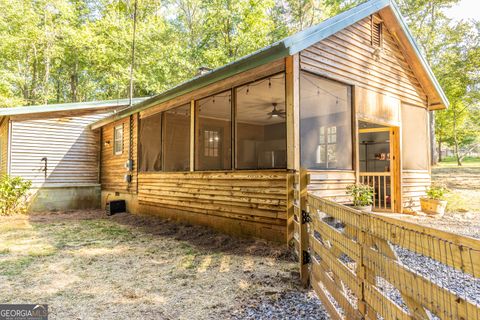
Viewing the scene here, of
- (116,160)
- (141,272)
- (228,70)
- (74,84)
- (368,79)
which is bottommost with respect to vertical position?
(141,272)

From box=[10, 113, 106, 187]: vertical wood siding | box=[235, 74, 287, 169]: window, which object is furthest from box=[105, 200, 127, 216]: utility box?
box=[235, 74, 287, 169]: window

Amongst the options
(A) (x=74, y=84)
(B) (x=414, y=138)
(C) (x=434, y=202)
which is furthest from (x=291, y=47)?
(A) (x=74, y=84)

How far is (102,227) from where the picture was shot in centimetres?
679

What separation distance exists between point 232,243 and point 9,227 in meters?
5.63

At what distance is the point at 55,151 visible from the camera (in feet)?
33.4

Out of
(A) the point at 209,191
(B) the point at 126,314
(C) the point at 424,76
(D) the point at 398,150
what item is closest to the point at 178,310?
(B) the point at 126,314

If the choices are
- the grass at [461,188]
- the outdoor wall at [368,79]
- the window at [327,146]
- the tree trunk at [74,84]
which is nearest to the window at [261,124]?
the window at [327,146]

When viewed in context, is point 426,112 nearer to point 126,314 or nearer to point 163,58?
point 126,314

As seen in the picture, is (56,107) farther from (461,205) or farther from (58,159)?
(461,205)

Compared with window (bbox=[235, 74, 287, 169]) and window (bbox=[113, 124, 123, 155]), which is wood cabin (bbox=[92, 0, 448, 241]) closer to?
window (bbox=[235, 74, 287, 169])

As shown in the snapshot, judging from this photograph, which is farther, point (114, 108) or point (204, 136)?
point (114, 108)

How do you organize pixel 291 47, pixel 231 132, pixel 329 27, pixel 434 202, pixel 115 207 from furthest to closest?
pixel 115 207
pixel 434 202
pixel 231 132
pixel 329 27
pixel 291 47

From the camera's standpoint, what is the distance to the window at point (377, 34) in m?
6.25

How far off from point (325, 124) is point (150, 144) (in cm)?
476
